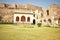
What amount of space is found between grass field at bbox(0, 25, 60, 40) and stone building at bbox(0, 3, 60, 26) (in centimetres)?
17

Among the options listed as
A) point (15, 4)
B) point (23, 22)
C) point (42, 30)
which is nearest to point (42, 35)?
point (42, 30)

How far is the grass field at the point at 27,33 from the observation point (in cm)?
297

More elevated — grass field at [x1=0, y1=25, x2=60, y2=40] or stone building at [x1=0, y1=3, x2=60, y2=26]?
stone building at [x1=0, y1=3, x2=60, y2=26]

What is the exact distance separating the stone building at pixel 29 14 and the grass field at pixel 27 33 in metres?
0.17

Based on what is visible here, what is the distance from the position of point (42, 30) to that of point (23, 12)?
2.07 ft

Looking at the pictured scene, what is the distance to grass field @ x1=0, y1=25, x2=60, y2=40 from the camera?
297 cm

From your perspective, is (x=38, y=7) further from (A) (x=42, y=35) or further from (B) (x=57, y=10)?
(A) (x=42, y=35)

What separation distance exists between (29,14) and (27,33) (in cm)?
47

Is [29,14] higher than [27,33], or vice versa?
[29,14]

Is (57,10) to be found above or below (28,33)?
above

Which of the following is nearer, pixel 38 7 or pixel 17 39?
pixel 17 39

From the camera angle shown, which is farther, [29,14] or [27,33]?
[29,14]

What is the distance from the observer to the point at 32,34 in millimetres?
3084

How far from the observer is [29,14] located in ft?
10.5
